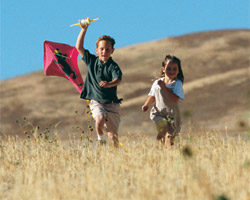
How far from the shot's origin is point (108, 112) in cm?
823

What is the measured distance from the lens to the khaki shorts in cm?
816

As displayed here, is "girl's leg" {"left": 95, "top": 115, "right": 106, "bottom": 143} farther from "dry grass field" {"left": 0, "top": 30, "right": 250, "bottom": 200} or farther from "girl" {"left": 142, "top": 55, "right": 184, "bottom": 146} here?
"girl" {"left": 142, "top": 55, "right": 184, "bottom": 146}

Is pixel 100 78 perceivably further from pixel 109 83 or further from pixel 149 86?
pixel 149 86

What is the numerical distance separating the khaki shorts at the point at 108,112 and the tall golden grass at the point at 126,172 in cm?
34

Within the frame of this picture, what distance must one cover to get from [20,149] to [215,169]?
3691 millimetres

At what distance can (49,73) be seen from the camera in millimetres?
9461

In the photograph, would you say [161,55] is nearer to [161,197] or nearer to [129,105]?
[129,105]

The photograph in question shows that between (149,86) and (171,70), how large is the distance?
31924mm

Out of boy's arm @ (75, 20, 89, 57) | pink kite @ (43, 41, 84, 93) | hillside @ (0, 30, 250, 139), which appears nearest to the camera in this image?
boy's arm @ (75, 20, 89, 57)

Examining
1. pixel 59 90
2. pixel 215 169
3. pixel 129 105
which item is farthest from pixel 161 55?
pixel 215 169

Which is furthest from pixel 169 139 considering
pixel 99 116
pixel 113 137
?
pixel 99 116

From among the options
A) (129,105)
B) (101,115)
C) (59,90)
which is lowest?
(101,115)

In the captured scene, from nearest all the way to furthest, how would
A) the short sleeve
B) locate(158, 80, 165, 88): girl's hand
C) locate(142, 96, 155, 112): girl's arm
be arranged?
locate(158, 80, 165, 88): girl's hand → locate(142, 96, 155, 112): girl's arm → the short sleeve

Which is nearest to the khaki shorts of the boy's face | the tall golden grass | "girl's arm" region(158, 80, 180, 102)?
the tall golden grass
